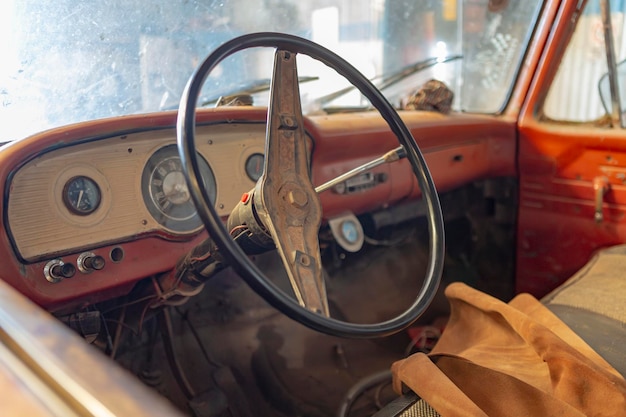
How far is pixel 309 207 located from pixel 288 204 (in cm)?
5

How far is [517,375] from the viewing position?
1133 mm

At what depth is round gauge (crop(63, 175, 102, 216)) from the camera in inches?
47.8

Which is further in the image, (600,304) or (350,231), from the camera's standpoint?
(350,231)

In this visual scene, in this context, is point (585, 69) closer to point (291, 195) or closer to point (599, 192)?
point (599, 192)

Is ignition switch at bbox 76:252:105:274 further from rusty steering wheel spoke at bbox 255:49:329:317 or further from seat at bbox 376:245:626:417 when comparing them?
seat at bbox 376:245:626:417

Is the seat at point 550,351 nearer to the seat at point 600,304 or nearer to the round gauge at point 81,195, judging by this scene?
the seat at point 600,304

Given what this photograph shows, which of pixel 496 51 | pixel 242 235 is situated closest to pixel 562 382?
pixel 242 235

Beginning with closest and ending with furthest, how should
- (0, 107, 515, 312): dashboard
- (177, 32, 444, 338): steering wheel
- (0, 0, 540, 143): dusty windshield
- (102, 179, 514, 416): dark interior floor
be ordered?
1. (177, 32, 444, 338): steering wheel
2. (0, 107, 515, 312): dashboard
3. (0, 0, 540, 143): dusty windshield
4. (102, 179, 514, 416): dark interior floor

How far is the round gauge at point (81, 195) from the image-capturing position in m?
1.21

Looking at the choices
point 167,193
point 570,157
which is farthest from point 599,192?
point 167,193

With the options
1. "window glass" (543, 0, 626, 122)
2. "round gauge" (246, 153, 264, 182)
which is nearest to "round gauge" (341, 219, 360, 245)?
"round gauge" (246, 153, 264, 182)

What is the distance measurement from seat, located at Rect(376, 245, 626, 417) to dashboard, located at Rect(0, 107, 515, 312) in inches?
21.5

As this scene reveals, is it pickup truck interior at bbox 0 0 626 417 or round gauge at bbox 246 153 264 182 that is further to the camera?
round gauge at bbox 246 153 264 182

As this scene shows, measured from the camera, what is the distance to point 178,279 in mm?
1310
